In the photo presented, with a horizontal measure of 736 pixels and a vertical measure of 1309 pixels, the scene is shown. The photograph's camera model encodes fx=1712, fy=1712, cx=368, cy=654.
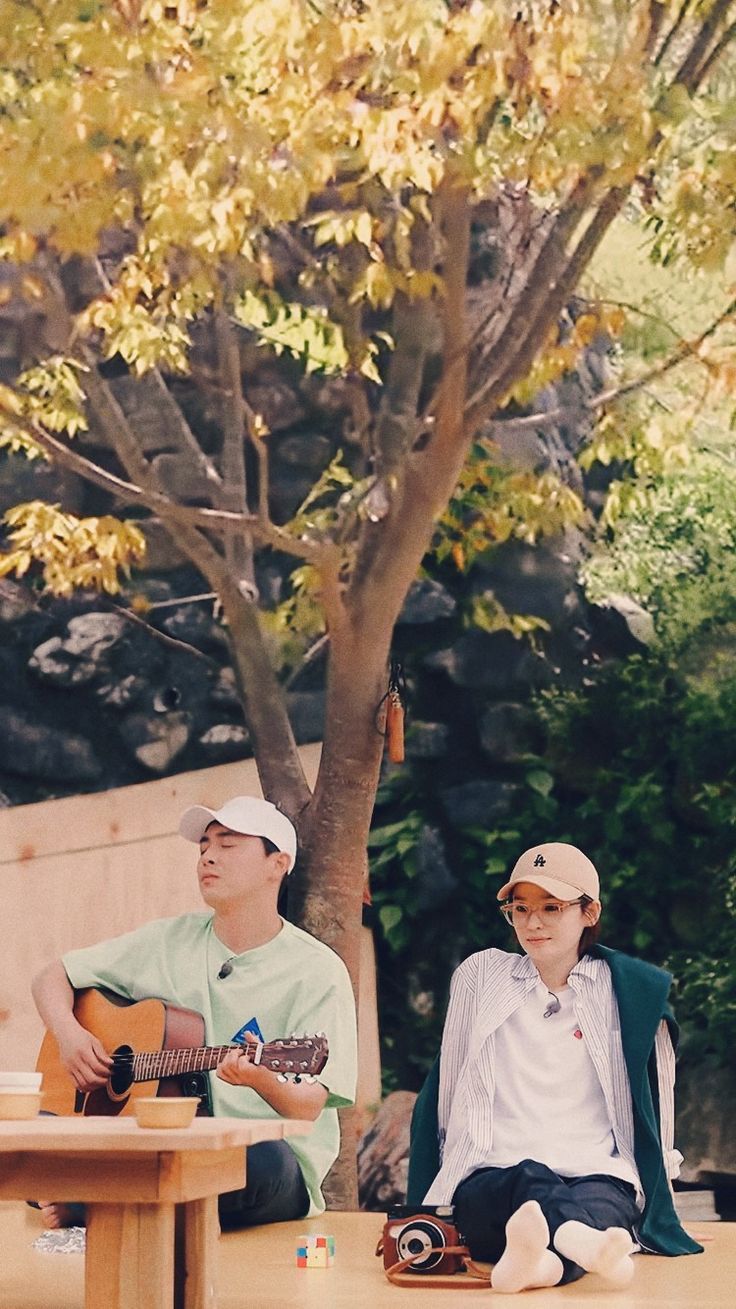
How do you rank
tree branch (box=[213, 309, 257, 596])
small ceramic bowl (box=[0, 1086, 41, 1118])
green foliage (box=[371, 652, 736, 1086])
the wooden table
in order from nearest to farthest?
the wooden table < small ceramic bowl (box=[0, 1086, 41, 1118]) < tree branch (box=[213, 309, 257, 596]) < green foliage (box=[371, 652, 736, 1086])

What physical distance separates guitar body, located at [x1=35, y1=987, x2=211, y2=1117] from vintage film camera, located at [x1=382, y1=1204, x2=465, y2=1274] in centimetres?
51

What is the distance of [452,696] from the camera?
6133 millimetres

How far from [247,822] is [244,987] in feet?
1.13

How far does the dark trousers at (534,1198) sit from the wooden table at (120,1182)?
1.91 feet

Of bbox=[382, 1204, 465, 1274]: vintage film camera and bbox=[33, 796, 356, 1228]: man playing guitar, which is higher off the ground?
bbox=[33, 796, 356, 1228]: man playing guitar

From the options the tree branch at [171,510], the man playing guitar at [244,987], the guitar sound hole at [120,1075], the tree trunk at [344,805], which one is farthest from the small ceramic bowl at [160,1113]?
the tree branch at [171,510]

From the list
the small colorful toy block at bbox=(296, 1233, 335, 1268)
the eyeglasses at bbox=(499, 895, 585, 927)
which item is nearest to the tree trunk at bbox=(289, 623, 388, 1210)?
the eyeglasses at bbox=(499, 895, 585, 927)

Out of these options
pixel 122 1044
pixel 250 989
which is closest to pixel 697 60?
pixel 250 989

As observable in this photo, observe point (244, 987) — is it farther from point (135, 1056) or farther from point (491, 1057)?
point (491, 1057)

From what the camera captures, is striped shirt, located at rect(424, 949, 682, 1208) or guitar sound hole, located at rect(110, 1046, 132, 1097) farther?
guitar sound hole, located at rect(110, 1046, 132, 1097)

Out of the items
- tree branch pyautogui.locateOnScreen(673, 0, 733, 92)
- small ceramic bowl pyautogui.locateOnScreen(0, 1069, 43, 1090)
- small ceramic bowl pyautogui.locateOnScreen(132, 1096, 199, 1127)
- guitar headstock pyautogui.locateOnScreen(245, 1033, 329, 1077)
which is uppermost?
tree branch pyautogui.locateOnScreen(673, 0, 733, 92)

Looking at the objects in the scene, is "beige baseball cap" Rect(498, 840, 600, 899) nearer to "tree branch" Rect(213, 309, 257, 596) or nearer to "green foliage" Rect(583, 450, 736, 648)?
"tree branch" Rect(213, 309, 257, 596)

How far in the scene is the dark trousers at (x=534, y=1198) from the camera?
2.81m

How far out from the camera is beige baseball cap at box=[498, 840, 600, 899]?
315 cm
